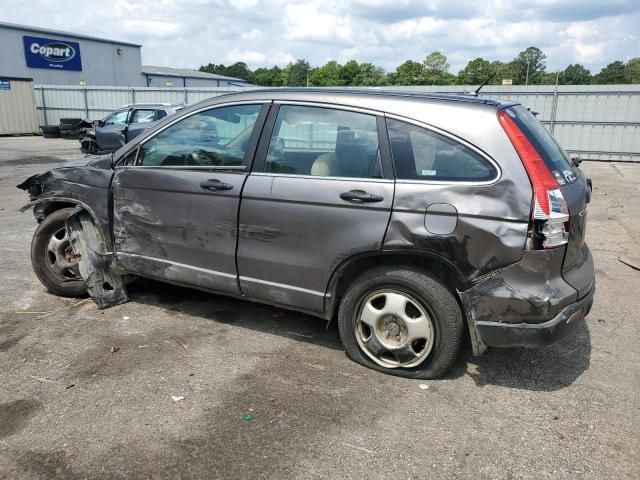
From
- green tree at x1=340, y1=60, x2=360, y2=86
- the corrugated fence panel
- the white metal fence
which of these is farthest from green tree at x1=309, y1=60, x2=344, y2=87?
the white metal fence

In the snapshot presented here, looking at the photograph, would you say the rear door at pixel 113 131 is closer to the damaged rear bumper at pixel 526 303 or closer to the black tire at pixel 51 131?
the black tire at pixel 51 131

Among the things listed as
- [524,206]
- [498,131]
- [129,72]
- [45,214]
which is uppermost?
[129,72]

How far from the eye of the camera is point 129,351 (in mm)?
3783

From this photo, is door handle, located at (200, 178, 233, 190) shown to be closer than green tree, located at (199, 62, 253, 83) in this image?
Yes

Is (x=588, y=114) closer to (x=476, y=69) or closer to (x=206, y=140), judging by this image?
(x=206, y=140)

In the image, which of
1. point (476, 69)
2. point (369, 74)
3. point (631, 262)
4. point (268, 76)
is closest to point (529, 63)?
point (476, 69)

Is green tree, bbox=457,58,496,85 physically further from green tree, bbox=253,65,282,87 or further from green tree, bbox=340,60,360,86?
green tree, bbox=253,65,282,87

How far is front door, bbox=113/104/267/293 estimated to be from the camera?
3760 millimetres

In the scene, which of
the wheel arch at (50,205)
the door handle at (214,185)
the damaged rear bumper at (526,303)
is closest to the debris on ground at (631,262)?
the damaged rear bumper at (526,303)

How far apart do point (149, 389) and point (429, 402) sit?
1755 mm

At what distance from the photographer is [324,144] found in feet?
11.5

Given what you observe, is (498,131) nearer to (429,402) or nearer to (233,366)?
(429,402)

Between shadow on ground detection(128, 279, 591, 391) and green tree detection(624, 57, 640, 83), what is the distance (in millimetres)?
88077

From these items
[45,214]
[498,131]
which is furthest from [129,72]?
[498,131]
